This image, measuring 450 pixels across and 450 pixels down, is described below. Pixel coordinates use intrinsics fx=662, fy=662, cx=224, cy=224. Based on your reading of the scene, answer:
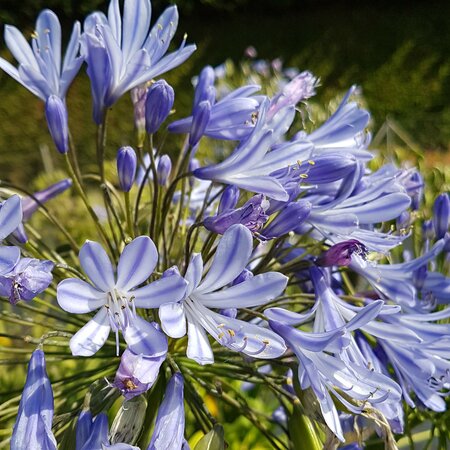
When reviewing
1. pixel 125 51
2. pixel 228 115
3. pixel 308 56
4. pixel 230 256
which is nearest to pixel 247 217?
pixel 230 256

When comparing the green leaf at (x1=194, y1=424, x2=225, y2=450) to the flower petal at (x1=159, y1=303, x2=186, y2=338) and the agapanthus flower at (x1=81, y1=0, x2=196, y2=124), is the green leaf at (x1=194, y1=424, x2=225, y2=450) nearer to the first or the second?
the flower petal at (x1=159, y1=303, x2=186, y2=338)

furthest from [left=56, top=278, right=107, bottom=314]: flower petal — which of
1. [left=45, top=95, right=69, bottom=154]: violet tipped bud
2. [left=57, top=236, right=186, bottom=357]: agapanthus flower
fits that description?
[left=45, top=95, right=69, bottom=154]: violet tipped bud

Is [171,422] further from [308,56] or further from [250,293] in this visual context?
[308,56]

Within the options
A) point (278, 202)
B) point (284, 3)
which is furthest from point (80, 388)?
point (284, 3)

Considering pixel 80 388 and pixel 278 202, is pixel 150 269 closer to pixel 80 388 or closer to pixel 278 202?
pixel 278 202

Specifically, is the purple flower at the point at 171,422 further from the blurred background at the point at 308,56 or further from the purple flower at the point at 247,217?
the blurred background at the point at 308,56

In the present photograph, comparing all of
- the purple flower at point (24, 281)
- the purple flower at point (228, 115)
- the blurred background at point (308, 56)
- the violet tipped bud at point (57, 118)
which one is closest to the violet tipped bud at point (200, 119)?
the purple flower at point (228, 115)

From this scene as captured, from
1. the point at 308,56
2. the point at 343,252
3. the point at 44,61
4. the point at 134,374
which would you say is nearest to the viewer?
the point at 134,374

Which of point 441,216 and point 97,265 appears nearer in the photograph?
point 97,265
